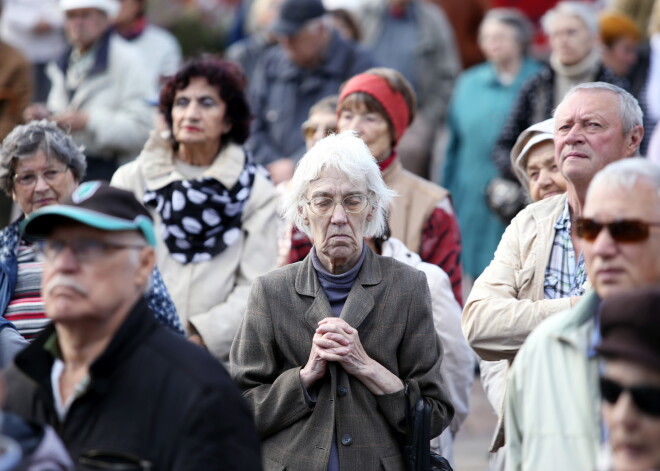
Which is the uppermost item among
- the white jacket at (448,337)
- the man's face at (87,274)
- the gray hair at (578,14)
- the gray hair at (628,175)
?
the gray hair at (578,14)

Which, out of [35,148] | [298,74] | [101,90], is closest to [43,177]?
[35,148]

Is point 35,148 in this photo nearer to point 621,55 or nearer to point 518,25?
point 518,25

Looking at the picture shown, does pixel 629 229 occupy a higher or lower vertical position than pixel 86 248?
higher

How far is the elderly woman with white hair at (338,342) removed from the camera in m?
4.51

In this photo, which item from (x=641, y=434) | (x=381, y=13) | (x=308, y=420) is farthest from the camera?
(x=381, y=13)

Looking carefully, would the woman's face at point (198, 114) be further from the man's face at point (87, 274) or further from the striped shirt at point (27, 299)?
the man's face at point (87, 274)

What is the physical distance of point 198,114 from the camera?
640 centimetres

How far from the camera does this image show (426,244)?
6062mm

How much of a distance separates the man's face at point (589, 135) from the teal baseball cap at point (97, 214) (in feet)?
6.19

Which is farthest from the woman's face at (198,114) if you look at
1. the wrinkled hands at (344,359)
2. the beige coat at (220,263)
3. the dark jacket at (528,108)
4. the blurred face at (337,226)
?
the dark jacket at (528,108)

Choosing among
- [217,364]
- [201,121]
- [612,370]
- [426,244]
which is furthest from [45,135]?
[612,370]

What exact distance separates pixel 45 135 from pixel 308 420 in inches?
81.9

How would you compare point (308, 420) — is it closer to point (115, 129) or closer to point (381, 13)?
point (115, 129)

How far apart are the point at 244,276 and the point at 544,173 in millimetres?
1629
